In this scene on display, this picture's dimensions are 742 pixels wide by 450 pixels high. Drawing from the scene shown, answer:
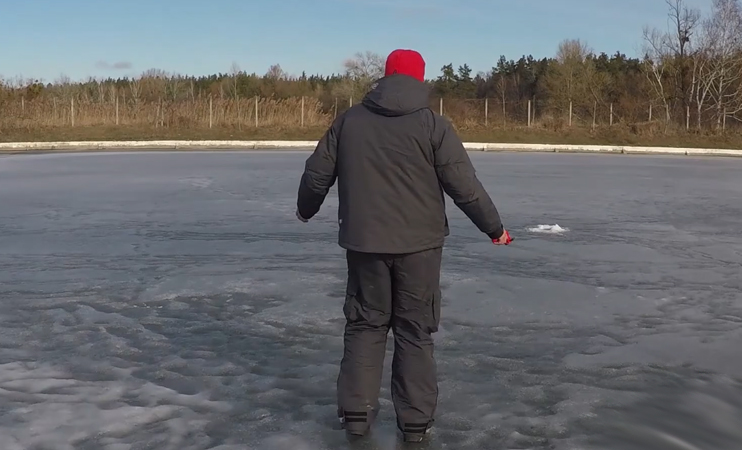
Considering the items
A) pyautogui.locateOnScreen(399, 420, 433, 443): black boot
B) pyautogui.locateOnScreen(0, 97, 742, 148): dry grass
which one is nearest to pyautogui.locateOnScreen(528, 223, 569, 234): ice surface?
pyautogui.locateOnScreen(399, 420, 433, 443): black boot

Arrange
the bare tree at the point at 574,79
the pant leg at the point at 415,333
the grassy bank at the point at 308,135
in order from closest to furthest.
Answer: the pant leg at the point at 415,333 → the grassy bank at the point at 308,135 → the bare tree at the point at 574,79

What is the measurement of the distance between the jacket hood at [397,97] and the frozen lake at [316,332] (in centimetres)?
144

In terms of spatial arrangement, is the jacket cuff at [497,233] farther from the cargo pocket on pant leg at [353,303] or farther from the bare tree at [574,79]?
the bare tree at [574,79]

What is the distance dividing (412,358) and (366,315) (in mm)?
284

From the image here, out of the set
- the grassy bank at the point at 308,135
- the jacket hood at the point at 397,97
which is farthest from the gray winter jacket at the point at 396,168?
the grassy bank at the point at 308,135

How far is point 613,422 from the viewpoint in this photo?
12.1 feet

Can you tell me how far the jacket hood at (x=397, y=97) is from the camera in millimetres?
3285

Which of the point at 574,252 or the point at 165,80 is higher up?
the point at 165,80

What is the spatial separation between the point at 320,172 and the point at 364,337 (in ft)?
2.52

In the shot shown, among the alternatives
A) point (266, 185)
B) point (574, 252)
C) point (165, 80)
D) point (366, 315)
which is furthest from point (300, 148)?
point (165, 80)

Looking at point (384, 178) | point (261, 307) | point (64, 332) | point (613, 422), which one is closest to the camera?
point (384, 178)

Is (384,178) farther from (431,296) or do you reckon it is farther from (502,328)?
(502,328)

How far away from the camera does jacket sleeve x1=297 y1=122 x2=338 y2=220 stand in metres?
3.42

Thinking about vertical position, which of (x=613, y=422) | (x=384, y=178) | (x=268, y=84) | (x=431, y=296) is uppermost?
(x=268, y=84)
